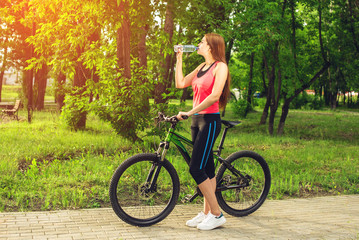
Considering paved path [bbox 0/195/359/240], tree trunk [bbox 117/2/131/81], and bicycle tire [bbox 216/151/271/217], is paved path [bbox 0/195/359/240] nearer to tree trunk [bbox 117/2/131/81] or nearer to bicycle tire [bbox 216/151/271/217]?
bicycle tire [bbox 216/151/271/217]

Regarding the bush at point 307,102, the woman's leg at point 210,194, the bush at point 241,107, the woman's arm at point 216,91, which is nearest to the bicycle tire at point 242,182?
the woman's leg at point 210,194

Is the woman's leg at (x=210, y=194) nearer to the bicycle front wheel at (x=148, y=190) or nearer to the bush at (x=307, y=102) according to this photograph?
the bicycle front wheel at (x=148, y=190)

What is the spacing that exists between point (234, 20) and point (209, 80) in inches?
474

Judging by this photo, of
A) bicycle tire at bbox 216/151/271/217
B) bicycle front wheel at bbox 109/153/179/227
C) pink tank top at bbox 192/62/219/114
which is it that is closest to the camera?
pink tank top at bbox 192/62/219/114

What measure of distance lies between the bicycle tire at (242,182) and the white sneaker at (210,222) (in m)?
0.49

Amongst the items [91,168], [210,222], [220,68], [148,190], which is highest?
[220,68]

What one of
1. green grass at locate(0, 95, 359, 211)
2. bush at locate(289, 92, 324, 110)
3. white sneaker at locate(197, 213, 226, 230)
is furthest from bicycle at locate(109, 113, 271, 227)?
bush at locate(289, 92, 324, 110)

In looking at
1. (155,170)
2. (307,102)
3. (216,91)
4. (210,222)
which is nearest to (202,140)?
(216,91)

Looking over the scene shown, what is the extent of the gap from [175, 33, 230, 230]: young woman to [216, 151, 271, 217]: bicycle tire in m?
0.49

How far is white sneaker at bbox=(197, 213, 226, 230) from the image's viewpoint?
4.92m

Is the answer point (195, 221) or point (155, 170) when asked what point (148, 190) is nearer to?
point (155, 170)

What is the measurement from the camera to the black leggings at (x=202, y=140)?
478 cm

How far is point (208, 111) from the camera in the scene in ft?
15.7

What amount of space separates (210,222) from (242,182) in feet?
2.93
